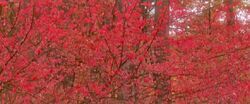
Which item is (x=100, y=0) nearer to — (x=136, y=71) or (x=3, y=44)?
(x=136, y=71)

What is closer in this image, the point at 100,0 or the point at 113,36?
the point at 113,36

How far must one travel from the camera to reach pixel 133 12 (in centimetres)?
1045

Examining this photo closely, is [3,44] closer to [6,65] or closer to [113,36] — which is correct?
[6,65]

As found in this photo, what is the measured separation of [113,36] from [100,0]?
101 inches

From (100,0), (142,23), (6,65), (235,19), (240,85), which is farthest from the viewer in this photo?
(235,19)

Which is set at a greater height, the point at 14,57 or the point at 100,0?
the point at 100,0

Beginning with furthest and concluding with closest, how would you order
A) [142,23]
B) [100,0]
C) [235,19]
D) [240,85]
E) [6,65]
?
[235,19] < [100,0] < [240,85] < [142,23] < [6,65]

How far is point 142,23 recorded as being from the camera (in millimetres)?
10188

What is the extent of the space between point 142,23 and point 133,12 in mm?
434

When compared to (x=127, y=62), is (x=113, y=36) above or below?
above

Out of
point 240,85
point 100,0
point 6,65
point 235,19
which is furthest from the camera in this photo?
point 235,19

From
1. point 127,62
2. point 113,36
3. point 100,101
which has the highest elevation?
point 113,36

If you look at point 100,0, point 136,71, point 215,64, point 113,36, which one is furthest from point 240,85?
point 100,0

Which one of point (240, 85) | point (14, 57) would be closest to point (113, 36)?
point (14, 57)
